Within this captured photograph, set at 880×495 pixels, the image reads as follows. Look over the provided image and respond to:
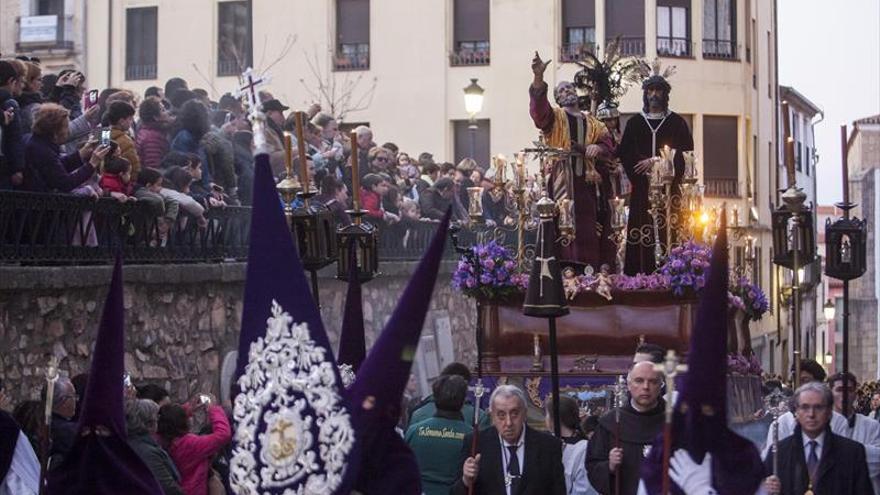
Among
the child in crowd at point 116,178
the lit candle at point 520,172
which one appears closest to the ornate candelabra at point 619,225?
the lit candle at point 520,172

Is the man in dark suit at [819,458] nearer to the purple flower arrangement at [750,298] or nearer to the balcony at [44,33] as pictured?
the purple flower arrangement at [750,298]

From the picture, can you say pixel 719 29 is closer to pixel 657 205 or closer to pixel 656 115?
pixel 656 115

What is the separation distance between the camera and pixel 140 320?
677 inches

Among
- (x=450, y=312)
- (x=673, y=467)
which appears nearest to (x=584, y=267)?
(x=673, y=467)

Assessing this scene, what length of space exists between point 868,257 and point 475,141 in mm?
26203

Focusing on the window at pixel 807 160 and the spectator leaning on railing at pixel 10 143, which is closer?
the spectator leaning on railing at pixel 10 143

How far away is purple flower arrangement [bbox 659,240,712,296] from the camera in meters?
15.6

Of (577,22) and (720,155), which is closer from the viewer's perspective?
(577,22)

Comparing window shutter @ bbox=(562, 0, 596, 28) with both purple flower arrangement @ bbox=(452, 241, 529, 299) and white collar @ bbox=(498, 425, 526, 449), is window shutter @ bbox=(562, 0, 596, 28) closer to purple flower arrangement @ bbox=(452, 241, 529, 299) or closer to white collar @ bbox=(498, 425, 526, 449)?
purple flower arrangement @ bbox=(452, 241, 529, 299)

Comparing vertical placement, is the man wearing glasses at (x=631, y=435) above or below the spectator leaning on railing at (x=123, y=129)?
below

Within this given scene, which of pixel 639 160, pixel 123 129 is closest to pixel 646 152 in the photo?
pixel 639 160

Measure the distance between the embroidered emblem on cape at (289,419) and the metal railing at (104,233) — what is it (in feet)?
12.4

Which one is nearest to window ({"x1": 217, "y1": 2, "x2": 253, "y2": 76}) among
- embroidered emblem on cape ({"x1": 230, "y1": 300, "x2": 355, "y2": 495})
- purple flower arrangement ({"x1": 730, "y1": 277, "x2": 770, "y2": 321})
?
purple flower arrangement ({"x1": 730, "y1": 277, "x2": 770, "y2": 321})

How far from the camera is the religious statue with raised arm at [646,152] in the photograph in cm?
1652
